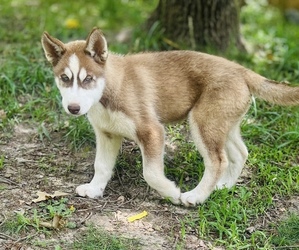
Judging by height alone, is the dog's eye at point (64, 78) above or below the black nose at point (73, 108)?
above

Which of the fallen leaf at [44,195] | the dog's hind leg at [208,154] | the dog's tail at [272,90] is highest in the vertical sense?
the dog's tail at [272,90]

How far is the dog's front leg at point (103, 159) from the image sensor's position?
568 centimetres

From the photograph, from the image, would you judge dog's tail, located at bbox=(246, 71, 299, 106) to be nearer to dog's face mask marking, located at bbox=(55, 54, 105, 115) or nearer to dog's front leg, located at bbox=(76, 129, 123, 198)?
dog's front leg, located at bbox=(76, 129, 123, 198)

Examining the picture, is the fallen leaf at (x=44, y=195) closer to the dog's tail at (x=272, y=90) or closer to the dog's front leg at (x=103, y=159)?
the dog's front leg at (x=103, y=159)

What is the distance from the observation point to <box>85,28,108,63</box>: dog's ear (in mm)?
5102

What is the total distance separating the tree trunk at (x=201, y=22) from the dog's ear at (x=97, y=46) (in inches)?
117

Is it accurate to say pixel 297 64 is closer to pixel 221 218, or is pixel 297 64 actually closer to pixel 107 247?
pixel 221 218

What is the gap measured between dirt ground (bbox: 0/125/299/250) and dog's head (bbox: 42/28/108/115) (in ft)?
3.08

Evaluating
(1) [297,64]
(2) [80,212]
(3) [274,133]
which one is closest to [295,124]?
(3) [274,133]

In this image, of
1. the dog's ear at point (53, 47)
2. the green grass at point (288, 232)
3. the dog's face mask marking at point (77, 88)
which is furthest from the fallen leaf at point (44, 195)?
the green grass at point (288, 232)

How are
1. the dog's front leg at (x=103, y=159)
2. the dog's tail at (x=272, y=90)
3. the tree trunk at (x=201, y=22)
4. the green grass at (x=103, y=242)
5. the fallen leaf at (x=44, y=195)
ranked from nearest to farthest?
the green grass at (x=103, y=242) → the fallen leaf at (x=44, y=195) → the dog's tail at (x=272, y=90) → the dog's front leg at (x=103, y=159) → the tree trunk at (x=201, y=22)

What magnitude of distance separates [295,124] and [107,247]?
9.13 ft

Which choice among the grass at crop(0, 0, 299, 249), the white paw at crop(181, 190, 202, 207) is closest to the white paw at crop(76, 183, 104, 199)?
the grass at crop(0, 0, 299, 249)

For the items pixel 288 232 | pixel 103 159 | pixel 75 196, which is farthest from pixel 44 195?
pixel 288 232
